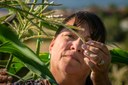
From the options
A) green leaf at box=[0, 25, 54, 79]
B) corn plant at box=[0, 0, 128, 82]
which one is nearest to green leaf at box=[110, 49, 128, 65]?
corn plant at box=[0, 0, 128, 82]

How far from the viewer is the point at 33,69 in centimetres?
115

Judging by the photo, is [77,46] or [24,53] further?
[77,46]

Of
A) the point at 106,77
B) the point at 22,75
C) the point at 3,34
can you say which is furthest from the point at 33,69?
the point at 22,75

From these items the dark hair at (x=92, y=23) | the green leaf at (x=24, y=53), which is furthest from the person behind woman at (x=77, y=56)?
the green leaf at (x=24, y=53)

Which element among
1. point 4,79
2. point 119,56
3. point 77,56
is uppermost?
point 4,79

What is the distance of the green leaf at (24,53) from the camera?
1046 millimetres

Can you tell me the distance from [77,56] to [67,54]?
0.03 meters

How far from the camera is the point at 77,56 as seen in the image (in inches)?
57.8

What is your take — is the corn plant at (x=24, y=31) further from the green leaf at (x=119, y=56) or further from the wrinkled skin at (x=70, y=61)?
the green leaf at (x=119, y=56)

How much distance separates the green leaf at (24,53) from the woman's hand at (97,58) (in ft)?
0.50

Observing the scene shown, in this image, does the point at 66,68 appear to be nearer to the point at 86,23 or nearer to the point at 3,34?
the point at 86,23

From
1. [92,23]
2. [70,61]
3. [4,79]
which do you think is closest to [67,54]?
[70,61]

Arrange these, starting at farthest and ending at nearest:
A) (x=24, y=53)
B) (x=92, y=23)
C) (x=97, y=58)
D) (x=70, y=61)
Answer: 1. (x=92, y=23)
2. (x=70, y=61)
3. (x=97, y=58)
4. (x=24, y=53)

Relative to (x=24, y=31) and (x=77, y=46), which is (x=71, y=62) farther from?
(x=24, y=31)
